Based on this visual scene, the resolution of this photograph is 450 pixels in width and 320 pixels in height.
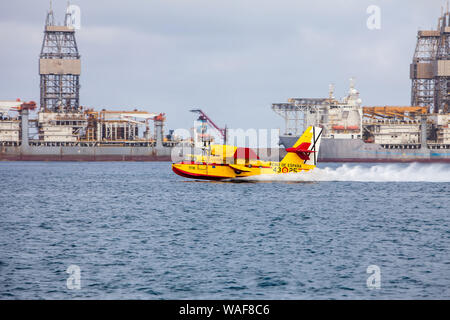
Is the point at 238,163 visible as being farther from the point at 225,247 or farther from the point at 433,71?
the point at 433,71

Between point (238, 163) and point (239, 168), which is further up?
point (238, 163)

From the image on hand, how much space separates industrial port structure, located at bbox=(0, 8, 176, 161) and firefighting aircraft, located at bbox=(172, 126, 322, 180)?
98819 millimetres

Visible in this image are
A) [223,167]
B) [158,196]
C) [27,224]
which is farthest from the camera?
[223,167]

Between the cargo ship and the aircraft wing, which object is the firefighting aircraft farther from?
the cargo ship

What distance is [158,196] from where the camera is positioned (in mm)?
59250

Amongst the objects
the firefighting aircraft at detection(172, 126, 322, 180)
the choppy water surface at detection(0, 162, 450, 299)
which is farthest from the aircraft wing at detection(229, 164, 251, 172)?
the choppy water surface at detection(0, 162, 450, 299)

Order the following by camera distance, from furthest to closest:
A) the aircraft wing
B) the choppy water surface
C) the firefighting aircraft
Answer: the aircraft wing < the firefighting aircraft < the choppy water surface

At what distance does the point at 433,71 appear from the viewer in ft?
593

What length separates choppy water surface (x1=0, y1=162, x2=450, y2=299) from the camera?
22.7m

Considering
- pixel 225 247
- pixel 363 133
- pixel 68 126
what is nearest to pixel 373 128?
pixel 363 133

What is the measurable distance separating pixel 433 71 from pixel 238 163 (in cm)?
13154
